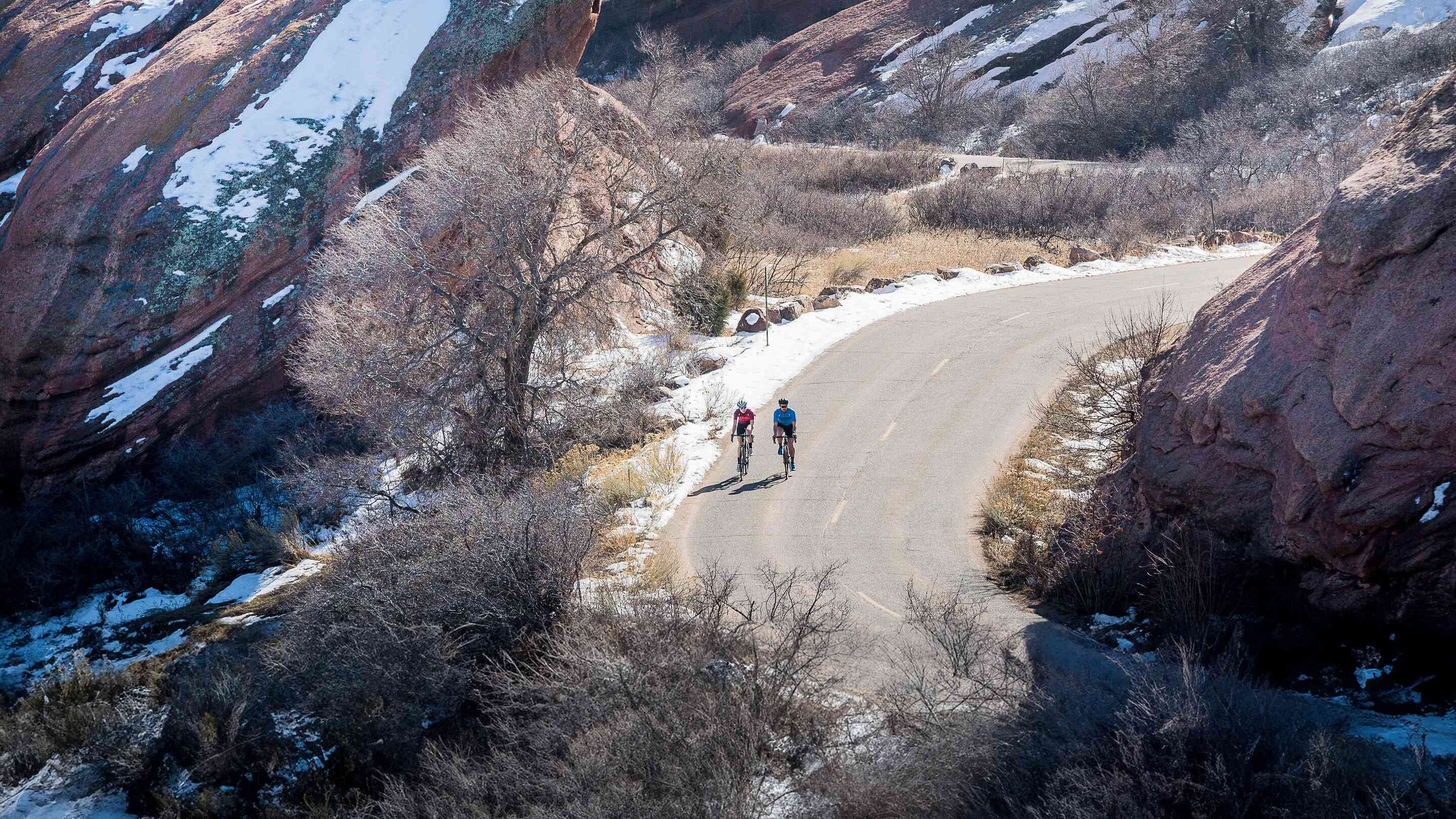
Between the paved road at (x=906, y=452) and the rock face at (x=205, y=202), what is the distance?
33.5 ft

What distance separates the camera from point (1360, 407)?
25.6 ft

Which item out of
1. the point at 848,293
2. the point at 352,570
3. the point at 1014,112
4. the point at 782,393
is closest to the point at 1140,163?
the point at 1014,112

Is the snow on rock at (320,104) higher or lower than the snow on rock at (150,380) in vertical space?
higher

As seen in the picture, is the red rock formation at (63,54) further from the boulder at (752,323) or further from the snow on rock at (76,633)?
the boulder at (752,323)

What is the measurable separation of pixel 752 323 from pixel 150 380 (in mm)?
12871

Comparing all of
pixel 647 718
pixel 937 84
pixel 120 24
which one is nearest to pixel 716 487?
pixel 647 718

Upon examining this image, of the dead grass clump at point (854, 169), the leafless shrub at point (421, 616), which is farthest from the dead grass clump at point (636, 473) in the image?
the dead grass clump at point (854, 169)

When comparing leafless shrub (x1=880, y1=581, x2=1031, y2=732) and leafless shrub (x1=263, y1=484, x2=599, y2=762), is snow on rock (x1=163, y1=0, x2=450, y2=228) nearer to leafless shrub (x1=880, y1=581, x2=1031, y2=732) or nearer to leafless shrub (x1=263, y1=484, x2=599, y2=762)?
leafless shrub (x1=263, y1=484, x2=599, y2=762)

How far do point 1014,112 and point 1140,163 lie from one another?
41.5 feet

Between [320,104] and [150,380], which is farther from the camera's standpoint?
[320,104]

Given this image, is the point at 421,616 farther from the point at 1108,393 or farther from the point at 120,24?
the point at 120,24

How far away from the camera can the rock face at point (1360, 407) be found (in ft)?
24.3

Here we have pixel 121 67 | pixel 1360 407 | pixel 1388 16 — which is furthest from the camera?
pixel 1388 16

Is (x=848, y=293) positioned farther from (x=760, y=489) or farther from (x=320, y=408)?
(x=320, y=408)
